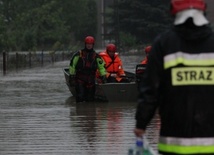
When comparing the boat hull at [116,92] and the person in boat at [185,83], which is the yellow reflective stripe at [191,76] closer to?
the person in boat at [185,83]

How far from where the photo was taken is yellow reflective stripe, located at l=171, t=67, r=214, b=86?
200 inches

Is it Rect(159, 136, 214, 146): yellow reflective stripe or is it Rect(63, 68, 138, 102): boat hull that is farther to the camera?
Rect(63, 68, 138, 102): boat hull

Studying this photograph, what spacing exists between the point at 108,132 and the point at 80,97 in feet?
17.4

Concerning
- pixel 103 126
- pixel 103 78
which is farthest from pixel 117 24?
pixel 103 126

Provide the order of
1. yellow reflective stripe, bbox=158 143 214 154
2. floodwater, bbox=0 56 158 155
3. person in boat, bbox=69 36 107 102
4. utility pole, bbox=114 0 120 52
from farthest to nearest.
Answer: utility pole, bbox=114 0 120 52, person in boat, bbox=69 36 107 102, floodwater, bbox=0 56 158 155, yellow reflective stripe, bbox=158 143 214 154

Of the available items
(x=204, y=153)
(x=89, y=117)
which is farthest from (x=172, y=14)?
(x=89, y=117)

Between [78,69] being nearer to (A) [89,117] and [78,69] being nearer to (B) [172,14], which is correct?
(A) [89,117]

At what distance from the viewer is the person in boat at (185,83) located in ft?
16.6

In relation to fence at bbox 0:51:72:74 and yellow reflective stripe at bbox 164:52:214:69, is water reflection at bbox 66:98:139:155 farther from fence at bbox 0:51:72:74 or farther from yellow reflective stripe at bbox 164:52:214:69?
fence at bbox 0:51:72:74

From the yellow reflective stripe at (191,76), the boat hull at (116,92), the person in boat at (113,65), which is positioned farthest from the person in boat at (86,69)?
the yellow reflective stripe at (191,76)

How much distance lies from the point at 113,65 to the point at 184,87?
37.5 feet

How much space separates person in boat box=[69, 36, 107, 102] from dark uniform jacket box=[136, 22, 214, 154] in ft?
33.8

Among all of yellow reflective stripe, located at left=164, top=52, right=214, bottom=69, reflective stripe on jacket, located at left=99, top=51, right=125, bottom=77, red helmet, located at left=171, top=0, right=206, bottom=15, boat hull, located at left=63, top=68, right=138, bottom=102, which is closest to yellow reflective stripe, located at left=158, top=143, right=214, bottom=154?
yellow reflective stripe, located at left=164, top=52, right=214, bottom=69

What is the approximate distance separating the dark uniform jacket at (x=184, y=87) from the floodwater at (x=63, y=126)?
411 centimetres
